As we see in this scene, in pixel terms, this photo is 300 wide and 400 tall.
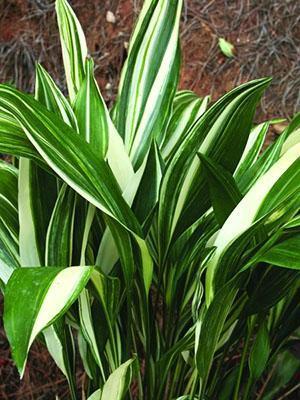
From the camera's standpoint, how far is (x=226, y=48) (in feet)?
5.82

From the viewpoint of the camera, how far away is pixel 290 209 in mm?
757

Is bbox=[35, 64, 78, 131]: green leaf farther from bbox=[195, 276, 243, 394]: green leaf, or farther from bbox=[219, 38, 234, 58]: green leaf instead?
bbox=[219, 38, 234, 58]: green leaf

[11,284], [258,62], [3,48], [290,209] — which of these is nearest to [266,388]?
[290,209]

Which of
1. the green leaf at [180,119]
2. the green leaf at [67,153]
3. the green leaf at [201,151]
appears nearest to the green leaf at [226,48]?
the green leaf at [180,119]

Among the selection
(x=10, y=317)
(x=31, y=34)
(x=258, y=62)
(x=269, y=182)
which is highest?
(x=31, y=34)

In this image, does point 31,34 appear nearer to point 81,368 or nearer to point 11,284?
point 81,368

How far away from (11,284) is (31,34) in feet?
4.22

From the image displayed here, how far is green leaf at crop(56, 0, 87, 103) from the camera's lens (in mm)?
964

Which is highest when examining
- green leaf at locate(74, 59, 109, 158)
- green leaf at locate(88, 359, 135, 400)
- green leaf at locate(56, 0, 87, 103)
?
green leaf at locate(56, 0, 87, 103)

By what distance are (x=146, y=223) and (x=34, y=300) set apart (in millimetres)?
245

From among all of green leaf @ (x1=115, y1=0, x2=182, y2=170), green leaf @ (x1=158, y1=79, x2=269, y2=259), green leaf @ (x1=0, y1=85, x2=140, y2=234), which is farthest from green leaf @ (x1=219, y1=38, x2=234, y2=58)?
green leaf @ (x1=0, y1=85, x2=140, y2=234)

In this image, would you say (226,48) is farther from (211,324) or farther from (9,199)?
(211,324)

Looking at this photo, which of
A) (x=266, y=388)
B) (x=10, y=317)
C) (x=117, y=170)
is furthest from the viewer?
(x=266, y=388)

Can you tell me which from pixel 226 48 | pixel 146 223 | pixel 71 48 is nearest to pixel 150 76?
pixel 71 48
